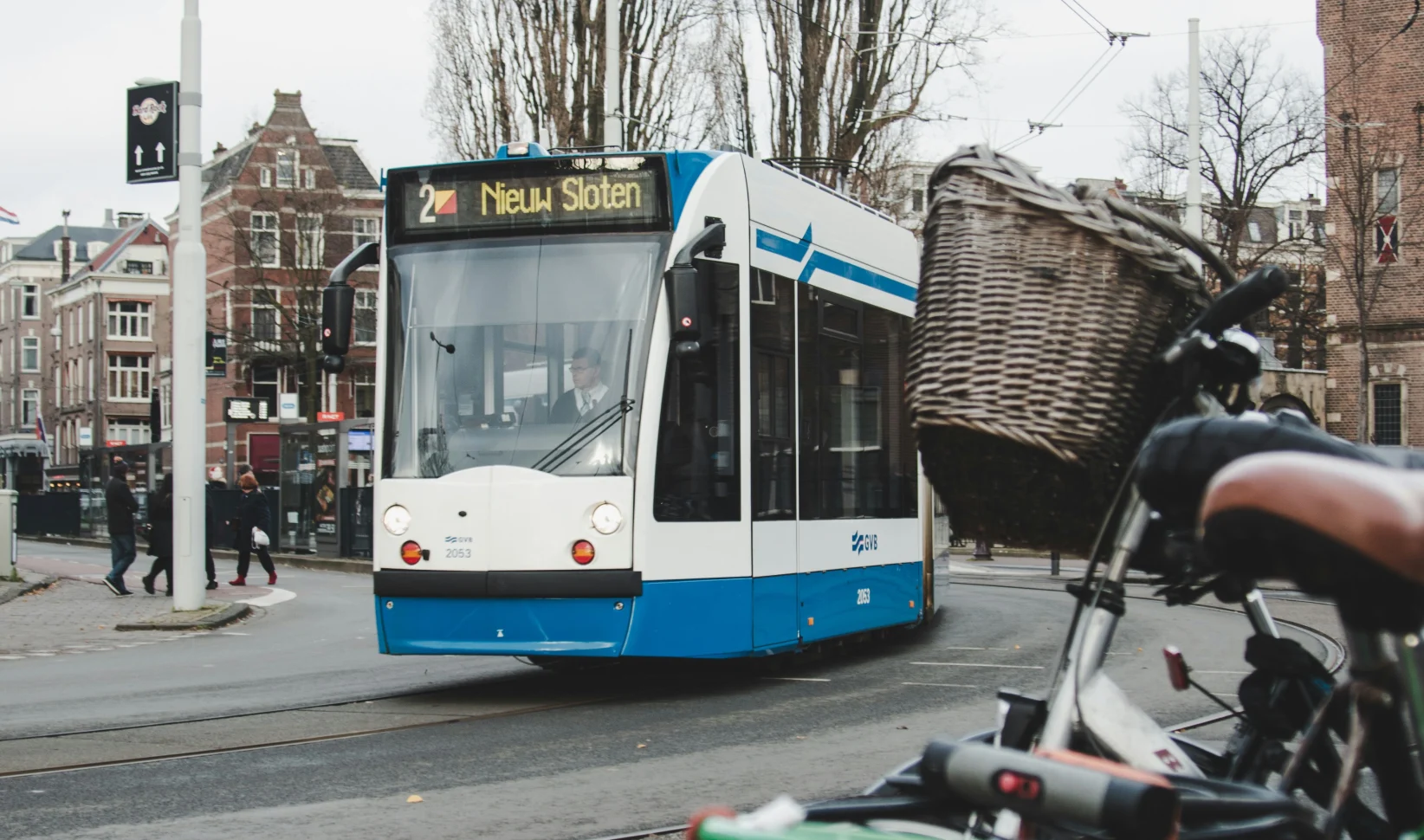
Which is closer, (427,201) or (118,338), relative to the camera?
(427,201)

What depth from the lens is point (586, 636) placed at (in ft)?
28.2

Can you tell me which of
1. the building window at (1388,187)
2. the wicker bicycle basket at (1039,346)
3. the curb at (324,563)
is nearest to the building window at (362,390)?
the curb at (324,563)

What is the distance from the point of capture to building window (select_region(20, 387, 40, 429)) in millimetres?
97375

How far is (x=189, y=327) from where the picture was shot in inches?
607

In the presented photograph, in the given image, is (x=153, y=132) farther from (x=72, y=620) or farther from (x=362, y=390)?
(x=362, y=390)

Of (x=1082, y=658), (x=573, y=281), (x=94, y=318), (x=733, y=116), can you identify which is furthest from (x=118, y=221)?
(x=1082, y=658)

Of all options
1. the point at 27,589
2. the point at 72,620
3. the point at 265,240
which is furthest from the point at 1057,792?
the point at 265,240

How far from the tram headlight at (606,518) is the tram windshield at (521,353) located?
0.21m

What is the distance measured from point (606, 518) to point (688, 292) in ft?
4.23

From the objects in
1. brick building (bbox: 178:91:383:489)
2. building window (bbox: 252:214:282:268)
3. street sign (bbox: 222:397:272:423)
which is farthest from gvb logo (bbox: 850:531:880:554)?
building window (bbox: 252:214:282:268)

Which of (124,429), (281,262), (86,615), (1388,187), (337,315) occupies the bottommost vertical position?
(86,615)

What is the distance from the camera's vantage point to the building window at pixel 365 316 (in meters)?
57.4

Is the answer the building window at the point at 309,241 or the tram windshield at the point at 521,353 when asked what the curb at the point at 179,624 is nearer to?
the tram windshield at the point at 521,353

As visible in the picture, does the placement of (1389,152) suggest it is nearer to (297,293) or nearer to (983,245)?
(297,293)
